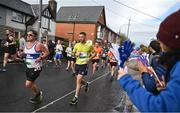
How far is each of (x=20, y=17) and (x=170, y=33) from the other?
35283mm

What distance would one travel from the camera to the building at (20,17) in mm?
32094

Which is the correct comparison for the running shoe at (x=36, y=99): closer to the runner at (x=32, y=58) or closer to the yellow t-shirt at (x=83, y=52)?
the runner at (x=32, y=58)

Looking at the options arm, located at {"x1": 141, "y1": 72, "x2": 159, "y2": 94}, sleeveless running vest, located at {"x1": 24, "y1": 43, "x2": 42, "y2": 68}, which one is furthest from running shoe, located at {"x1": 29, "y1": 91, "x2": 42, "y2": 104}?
arm, located at {"x1": 141, "y1": 72, "x2": 159, "y2": 94}

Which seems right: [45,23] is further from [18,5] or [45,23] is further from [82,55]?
[82,55]

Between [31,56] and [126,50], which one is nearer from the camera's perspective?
[126,50]

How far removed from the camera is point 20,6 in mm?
36625

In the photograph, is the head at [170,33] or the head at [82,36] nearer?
the head at [170,33]

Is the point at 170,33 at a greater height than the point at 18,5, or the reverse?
the point at 18,5

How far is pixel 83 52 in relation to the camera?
920 cm

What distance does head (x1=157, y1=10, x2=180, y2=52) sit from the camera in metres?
2.04

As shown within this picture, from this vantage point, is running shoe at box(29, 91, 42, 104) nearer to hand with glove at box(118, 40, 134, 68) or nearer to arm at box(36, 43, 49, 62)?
arm at box(36, 43, 49, 62)

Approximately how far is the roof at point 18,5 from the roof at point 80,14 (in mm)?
18435

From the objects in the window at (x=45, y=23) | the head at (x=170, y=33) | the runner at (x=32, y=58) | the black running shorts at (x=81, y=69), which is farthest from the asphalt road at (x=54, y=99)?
the window at (x=45, y=23)

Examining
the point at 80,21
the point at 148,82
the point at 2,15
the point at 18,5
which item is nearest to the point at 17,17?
the point at 18,5
